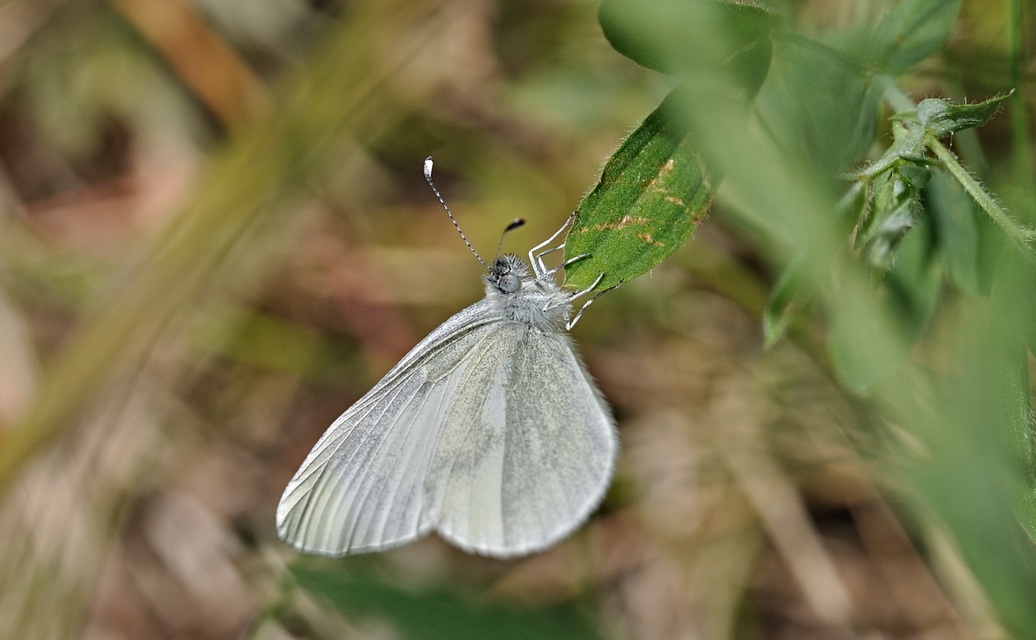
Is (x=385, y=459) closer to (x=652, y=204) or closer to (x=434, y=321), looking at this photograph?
(x=652, y=204)

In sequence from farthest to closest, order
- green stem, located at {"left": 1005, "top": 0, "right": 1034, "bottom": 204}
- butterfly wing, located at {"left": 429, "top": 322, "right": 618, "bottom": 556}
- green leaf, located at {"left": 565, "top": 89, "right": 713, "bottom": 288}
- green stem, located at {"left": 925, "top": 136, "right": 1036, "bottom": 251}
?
butterfly wing, located at {"left": 429, "top": 322, "right": 618, "bottom": 556} < green stem, located at {"left": 1005, "top": 0, "right": 1034, "bottom": 204} < green leaf, located at {"left": 565, "top": 89, "right": 713, "bottom": 288} < green stem, located at {"left": 925, "top": 136, "right": 1036, "bottom": 251}

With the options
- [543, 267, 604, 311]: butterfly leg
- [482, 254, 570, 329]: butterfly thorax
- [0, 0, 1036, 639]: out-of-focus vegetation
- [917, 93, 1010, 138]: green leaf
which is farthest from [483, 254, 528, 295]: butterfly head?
[917, 93, 1010, 138]: green leaf

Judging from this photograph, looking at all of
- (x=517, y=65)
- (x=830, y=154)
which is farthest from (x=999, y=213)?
(x=517, y=65)

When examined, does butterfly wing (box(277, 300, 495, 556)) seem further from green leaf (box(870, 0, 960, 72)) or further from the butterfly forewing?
green leaf (box(870, 0, 960, 72))

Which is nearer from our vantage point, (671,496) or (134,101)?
(671,496)

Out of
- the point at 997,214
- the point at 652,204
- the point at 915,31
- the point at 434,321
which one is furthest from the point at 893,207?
the point at 434,321

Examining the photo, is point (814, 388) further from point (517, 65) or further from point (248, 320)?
point (248, 320)
